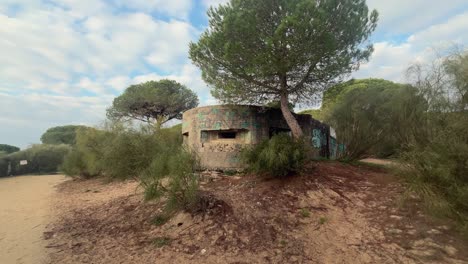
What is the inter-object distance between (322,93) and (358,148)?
2752 millimetres

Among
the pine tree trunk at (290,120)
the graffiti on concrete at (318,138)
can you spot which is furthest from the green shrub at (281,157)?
the graffiti on concrete at (318,138)

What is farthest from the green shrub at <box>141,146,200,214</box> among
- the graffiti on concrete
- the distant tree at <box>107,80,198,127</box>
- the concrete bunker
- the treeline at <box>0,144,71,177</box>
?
the distant tree at <box>107,80,198,127</box>

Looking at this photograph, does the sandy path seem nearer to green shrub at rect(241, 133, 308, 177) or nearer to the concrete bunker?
the concrete bunker

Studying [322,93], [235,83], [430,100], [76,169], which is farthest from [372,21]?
[76,169]

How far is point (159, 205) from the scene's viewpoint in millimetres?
8328

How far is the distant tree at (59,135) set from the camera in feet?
115

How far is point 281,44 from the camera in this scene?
9.14m

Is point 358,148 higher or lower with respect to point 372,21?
lower

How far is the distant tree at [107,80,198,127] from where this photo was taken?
27.2 meters

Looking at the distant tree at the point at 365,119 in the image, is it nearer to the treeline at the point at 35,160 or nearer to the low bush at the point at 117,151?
the low bush at the point at 117,151

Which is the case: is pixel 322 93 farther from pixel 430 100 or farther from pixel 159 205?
pixel 159 205

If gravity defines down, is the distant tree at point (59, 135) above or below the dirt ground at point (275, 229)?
above

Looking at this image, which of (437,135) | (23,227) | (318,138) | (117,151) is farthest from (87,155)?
(437,135)

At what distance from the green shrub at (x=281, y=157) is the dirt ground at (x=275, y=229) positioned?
0.31m
